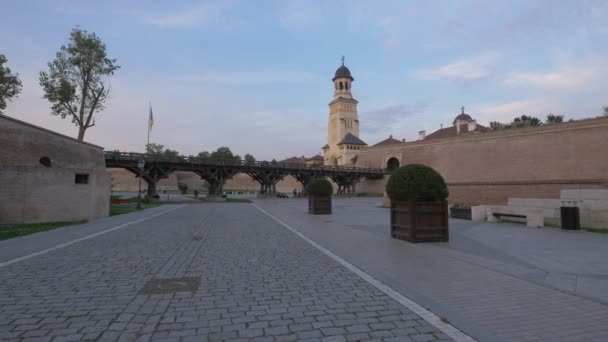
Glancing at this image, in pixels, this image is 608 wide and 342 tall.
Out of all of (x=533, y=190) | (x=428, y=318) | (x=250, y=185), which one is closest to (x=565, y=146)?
(x=533, y=190)

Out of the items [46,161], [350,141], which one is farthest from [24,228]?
[350,141]

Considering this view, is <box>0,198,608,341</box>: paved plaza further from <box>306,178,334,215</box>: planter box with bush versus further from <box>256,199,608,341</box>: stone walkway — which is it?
<box>306,178,334,215</box>: planter box with bush

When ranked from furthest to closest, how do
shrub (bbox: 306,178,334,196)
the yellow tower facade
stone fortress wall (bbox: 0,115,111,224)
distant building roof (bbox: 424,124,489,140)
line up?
the yellow tower facade < distant building roof (bbox: 424,124,489,140) < shrub (bbox: 306,178,334,196) < stone fortress wall (bbox: 0,115,111,224)

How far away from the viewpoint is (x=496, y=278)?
5281 mm

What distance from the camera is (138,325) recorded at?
3480mm

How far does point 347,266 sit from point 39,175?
12920 millimetres

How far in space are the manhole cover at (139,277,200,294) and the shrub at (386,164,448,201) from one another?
568cm

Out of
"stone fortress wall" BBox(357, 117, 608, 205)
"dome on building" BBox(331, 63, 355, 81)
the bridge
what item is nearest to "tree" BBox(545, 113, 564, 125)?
"stone fortress wall" BBox(357, 117, 608, 205)

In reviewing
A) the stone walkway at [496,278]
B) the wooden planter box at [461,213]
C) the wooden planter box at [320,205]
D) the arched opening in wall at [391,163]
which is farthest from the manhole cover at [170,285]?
the arched opening in wall at [391,163]

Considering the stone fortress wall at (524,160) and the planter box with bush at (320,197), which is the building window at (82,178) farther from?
the stone fortress wall at (524,160)

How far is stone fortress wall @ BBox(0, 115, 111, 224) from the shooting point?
41.0ft

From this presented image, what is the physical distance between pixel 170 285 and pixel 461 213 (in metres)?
14.4

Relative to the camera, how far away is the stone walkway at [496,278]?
345 cm

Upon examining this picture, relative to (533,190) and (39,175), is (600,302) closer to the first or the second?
(39,175)
